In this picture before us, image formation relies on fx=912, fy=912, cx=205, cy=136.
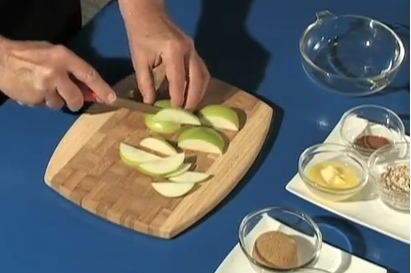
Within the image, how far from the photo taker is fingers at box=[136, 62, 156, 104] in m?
1.39

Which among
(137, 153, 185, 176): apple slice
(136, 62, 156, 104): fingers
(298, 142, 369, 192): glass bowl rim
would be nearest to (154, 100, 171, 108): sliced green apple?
(136, 62, 156, 104): fingers

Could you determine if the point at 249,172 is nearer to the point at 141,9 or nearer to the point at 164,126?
the point at 164,126

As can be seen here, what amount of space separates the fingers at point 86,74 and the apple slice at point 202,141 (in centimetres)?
13

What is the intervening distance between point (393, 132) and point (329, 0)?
0.37 metres

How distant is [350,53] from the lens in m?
1.56

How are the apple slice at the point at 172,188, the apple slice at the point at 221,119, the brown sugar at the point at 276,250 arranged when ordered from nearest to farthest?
the brown sugar at the point at 276,250
the apple slice at the point at 172,188
the apple slice at the point at 221,119

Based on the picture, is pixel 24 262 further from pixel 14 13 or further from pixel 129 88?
pixel 14 13

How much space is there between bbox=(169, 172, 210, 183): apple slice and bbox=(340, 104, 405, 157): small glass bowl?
227mm

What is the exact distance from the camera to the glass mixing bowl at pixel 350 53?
57.4 inches

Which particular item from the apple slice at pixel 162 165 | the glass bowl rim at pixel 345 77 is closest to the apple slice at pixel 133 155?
the apple slice at pixel 162 165

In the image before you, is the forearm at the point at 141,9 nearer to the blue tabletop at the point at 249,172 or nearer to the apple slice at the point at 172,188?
the blue tabletop at the point at 249,172

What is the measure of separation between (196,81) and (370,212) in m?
0.33

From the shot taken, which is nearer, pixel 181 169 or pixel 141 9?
pixel 181 169

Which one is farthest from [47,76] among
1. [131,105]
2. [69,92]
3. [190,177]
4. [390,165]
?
[390,165]
